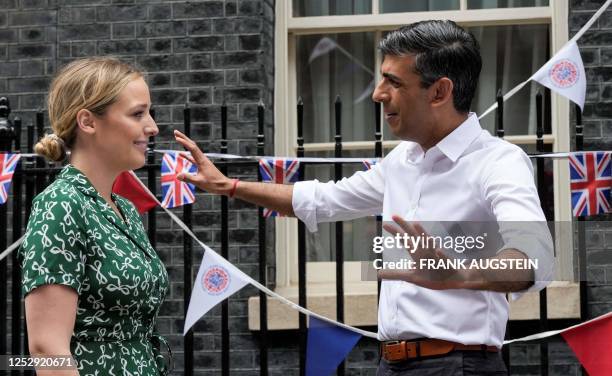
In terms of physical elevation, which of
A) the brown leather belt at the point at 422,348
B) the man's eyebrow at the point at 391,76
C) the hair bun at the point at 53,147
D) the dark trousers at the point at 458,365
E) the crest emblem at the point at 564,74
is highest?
the crest emblem at the point at 564,74

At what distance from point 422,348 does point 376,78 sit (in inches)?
134

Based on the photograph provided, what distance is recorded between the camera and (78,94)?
327 cm

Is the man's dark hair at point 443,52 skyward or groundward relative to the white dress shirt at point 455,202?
skyward

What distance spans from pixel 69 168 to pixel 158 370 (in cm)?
67

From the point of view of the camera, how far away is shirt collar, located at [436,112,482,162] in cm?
352

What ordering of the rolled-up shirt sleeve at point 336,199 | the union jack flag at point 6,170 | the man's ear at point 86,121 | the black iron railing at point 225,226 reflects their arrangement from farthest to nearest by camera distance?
the union jack flag at point 6,170
the black iron railing at point 225,226
the rolled-up shirt sleeve at point 336,199
the man's ear at point 86,121

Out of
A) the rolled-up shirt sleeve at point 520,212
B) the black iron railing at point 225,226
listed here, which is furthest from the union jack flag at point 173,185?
the rolled-up shirt sleeve at point 520,212

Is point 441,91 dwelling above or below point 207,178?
above

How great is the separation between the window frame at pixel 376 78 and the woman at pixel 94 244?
298 centimetres

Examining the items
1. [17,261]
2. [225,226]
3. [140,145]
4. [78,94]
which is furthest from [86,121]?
[17,261]

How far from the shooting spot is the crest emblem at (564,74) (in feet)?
16.6

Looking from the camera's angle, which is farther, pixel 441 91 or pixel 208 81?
pixel 208 81

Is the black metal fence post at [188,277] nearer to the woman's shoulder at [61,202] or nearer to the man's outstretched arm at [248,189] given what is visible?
the man's outstretched arm at [248,189]

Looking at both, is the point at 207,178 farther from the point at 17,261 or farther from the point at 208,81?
the point at 208,81
